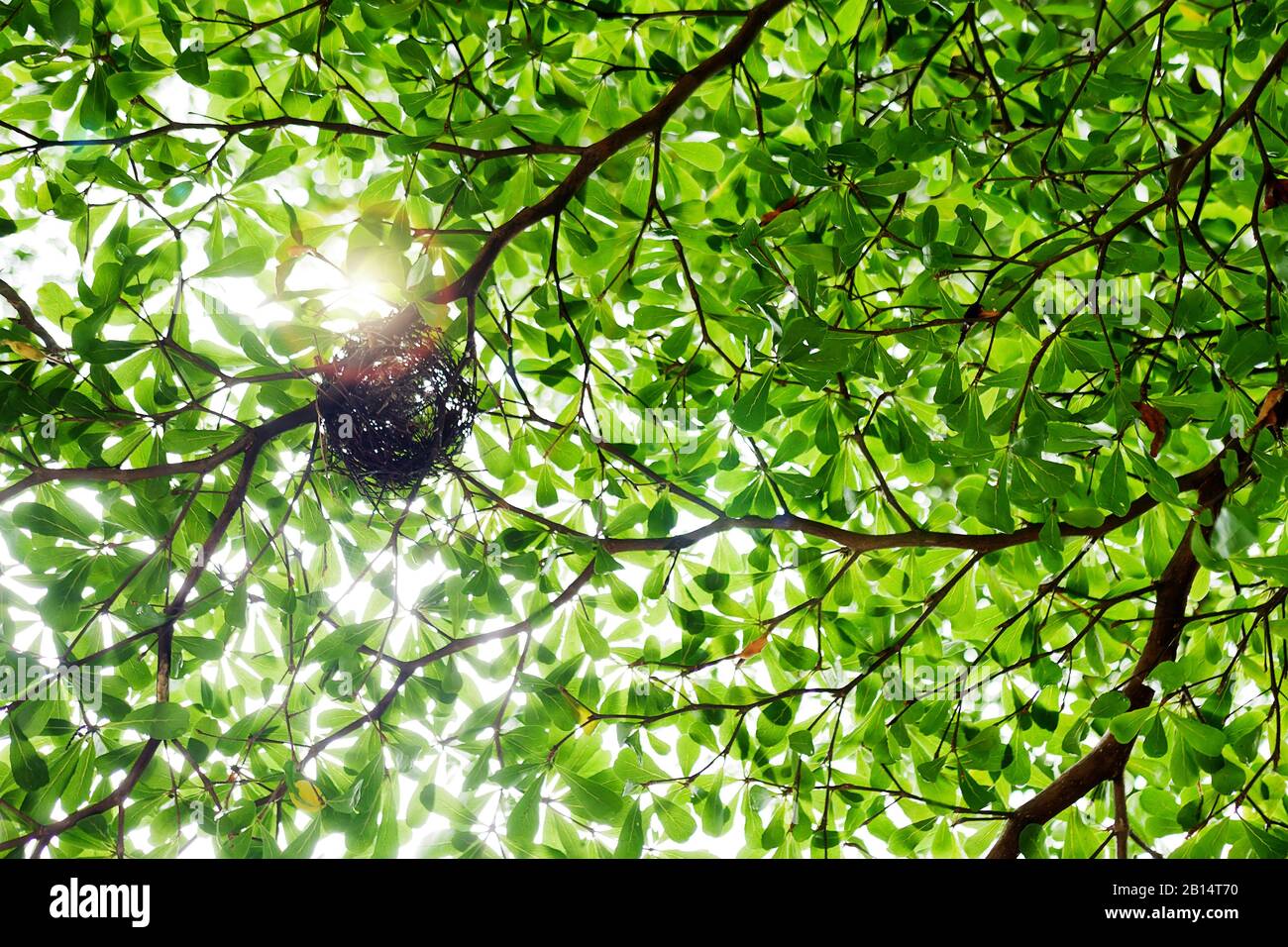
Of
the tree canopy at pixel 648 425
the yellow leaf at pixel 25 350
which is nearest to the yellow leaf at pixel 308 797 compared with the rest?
the tree canopy at pixel 648 425

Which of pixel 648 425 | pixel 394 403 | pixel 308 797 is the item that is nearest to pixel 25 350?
pixel 394 403

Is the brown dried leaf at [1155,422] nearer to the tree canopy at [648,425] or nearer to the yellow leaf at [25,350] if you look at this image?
the tree canopy at [648,425]

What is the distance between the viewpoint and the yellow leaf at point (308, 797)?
1678mm

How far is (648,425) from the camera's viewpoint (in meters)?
2.06

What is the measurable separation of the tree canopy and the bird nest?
0.6 inches

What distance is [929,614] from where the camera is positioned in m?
1.96

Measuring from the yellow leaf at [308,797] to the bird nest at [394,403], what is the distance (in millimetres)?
623

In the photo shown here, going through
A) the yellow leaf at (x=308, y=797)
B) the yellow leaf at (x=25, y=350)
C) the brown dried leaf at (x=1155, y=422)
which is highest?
the yellow leaf at (x=25, y=350)

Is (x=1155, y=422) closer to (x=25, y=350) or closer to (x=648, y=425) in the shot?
(x=648, y=425)

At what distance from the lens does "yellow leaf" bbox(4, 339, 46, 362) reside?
5.16 feet

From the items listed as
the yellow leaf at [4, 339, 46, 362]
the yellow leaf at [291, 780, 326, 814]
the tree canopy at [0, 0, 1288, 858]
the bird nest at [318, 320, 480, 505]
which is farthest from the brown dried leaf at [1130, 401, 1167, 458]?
the yellow leaf at [4, 339, 46, 362]

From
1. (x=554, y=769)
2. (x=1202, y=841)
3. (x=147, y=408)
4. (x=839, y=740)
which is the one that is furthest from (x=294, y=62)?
(x=1202, y=841)

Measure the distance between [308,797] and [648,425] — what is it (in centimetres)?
111
